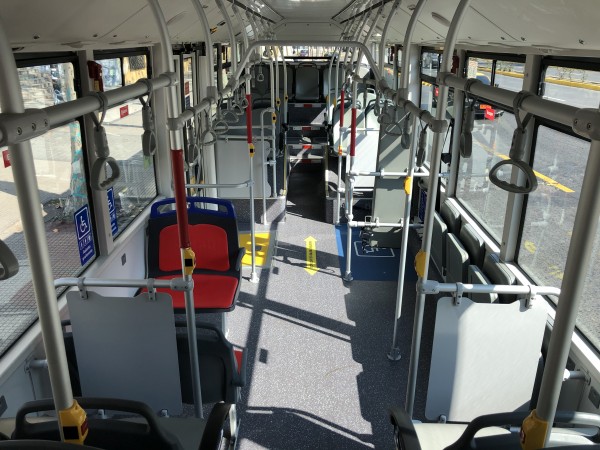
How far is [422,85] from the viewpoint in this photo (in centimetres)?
763

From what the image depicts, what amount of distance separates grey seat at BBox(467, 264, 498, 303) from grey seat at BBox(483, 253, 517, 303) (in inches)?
3.7

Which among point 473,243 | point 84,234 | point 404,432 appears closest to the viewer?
point 404,432

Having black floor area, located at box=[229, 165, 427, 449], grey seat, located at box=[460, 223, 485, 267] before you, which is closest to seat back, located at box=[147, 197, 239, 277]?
black floor area, located at box=[229, 165, 427, 449]

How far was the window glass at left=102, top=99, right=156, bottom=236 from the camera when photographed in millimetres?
5160

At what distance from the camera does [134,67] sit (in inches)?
202

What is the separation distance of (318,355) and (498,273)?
1705 millimetres

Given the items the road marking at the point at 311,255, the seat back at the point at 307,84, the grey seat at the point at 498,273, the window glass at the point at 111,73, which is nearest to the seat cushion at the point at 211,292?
the window glass at the point at 111,73

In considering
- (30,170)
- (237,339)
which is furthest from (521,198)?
(30,170)

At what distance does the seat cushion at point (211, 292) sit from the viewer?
14.1 feet

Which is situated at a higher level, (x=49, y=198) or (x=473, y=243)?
(x=49, y=198)

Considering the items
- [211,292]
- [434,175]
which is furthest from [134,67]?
[434,175]

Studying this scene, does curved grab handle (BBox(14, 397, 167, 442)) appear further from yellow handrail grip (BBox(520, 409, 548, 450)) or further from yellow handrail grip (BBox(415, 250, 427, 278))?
yellow handrail grip (BBox(415, 250, 427, 278))

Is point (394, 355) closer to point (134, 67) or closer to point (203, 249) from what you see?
point (203, 249)

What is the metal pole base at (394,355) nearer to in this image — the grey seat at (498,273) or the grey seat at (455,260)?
the grey seat at (455,260)
